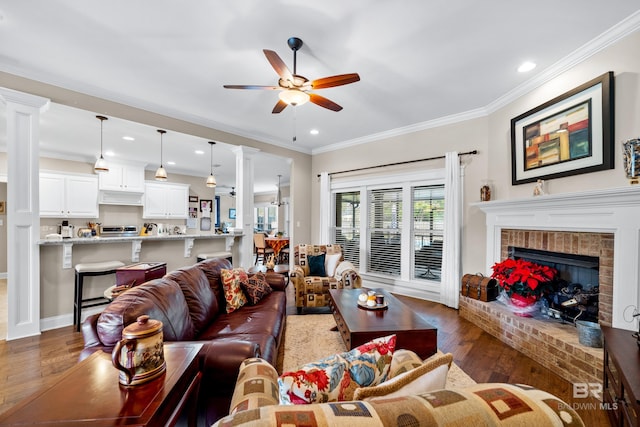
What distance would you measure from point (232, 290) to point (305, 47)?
7.70ft

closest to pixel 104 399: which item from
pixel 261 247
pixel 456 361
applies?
pixel 456 361

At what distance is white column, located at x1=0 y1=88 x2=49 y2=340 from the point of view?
9.11 ft

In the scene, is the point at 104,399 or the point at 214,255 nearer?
the point at 104,399

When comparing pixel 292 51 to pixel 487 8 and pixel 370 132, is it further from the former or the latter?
pixel 370 132

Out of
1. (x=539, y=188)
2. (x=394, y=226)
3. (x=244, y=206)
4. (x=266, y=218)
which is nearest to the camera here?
(x=539, y=188)

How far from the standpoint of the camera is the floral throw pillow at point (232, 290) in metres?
2.57

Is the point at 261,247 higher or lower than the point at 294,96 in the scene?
lower

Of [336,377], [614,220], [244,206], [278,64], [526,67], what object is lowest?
[336,377]

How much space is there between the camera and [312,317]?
11.5 ft

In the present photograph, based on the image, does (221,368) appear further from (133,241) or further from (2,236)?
(2,236)

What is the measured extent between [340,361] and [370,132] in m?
4.42

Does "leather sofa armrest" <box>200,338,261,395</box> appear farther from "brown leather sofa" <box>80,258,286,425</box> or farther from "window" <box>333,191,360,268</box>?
"window" <box>333,191,360,268</box>

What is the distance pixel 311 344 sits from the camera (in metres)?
2.76

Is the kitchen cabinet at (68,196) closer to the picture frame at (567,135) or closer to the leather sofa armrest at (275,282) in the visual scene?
the leather sofa armrest at (275,282)
